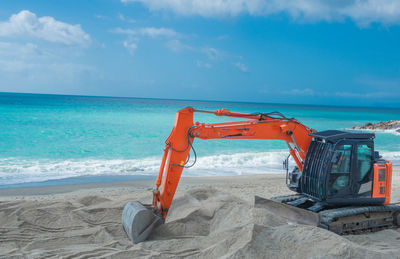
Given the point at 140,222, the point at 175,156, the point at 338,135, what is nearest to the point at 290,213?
the point at 338,135

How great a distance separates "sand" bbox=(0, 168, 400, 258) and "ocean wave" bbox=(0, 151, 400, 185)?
309cm

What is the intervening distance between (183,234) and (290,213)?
211cm

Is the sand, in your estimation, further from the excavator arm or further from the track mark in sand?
the excavator arm

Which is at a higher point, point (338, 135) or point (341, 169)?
point (338, 135)

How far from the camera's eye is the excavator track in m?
6.11

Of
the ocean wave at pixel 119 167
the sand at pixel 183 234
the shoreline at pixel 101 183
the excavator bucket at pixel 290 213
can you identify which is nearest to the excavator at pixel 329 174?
the excavator bucket at pixel 290 213

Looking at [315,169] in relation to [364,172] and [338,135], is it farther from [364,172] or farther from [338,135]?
[364,172]

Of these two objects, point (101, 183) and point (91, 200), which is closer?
point (91, 200)

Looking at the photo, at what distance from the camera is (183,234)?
5859 millimetres

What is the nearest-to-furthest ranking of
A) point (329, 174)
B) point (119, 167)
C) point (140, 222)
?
1. point (140, 222)
2. point (329, 174)
3. point (119, 167)

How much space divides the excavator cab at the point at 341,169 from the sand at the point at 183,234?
0.75m

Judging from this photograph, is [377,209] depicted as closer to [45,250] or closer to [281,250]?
Answer: [281,250]

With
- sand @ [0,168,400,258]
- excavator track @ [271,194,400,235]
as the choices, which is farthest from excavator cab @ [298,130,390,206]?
sand @ [0,168,400,258]

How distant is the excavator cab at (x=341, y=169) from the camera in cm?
623
